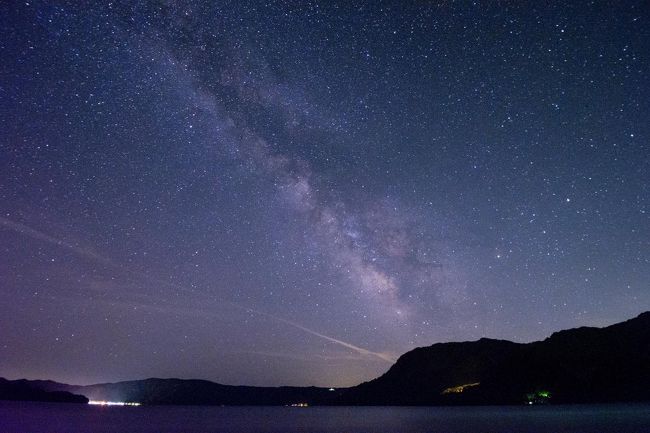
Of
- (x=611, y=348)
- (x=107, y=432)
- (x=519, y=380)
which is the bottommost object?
(x=107, y=432)

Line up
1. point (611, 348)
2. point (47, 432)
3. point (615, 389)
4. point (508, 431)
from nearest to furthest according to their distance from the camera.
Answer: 1. point (508, 431)
2. point (47, 432)
3. point (615, 389)
4. point (611, 348)

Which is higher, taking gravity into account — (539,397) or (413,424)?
(539,397)

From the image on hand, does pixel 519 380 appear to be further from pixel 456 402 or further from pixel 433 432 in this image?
pixel 433 432

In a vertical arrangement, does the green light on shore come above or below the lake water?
above

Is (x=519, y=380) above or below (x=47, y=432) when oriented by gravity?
above

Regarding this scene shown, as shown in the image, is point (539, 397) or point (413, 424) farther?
point (539, 397)

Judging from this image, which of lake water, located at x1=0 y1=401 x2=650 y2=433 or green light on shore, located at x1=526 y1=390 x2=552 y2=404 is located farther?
green light on shore, located at x1=526 y1=390 x2=552 y2=404

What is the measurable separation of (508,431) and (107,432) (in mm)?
52788

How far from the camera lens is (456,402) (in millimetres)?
194500

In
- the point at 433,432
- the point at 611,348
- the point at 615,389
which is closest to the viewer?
the point at 433,432

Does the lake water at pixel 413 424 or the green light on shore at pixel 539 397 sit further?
the green light on shore at pixel 539 397

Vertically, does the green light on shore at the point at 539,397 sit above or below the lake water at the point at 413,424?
above

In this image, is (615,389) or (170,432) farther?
(615,389)

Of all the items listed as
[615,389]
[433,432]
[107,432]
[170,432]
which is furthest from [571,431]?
[615,389]
